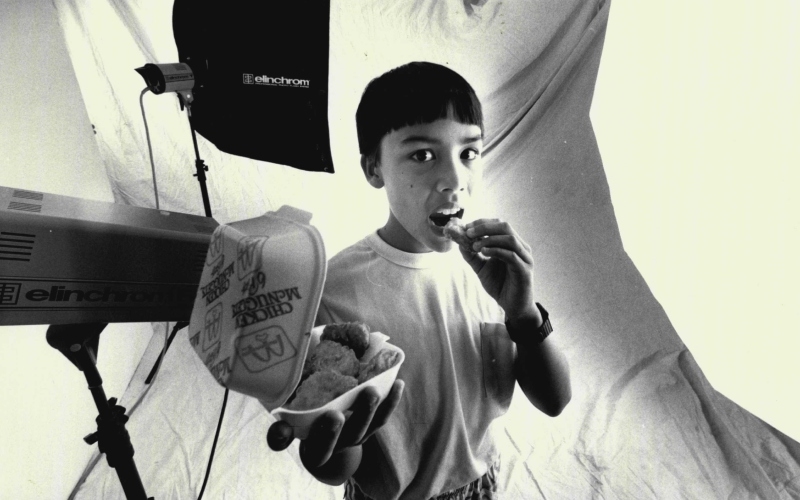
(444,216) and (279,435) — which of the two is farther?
(444,216)

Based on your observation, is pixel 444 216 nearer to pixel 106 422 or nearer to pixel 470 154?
pixel 470 154

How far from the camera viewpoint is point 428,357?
1.96 feet

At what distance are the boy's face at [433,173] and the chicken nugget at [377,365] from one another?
0.16m

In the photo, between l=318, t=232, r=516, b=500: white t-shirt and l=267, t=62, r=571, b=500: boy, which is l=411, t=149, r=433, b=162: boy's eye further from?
l=318, t=232, r=516, b=500: white t-shirt

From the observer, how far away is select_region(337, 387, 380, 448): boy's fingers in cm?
A: 43

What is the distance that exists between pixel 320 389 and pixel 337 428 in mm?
35

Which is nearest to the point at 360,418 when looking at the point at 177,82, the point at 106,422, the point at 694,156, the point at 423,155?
the point at 423,155

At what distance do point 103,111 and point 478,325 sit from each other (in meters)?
0.66

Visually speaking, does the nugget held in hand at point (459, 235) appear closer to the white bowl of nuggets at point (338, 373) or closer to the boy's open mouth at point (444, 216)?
the boy's open mouth at point (444, 216)

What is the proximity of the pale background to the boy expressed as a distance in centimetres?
29

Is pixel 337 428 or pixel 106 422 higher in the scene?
pixel 337 428

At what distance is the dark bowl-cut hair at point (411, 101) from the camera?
577mm

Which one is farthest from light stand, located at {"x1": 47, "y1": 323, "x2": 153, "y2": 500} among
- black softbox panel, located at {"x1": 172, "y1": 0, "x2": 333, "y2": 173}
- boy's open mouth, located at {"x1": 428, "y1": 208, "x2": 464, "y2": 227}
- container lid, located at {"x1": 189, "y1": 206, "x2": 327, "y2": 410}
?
boy's open mouth, located at {"x1": 428, "y1": 208, "x2": 464, "y2": 227}

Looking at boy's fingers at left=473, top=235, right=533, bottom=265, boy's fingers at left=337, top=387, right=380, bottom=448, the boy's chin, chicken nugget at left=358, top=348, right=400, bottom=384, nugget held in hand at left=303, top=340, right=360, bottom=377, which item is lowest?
boy's fingers at left=337, top=387, right=380, bottom=448
